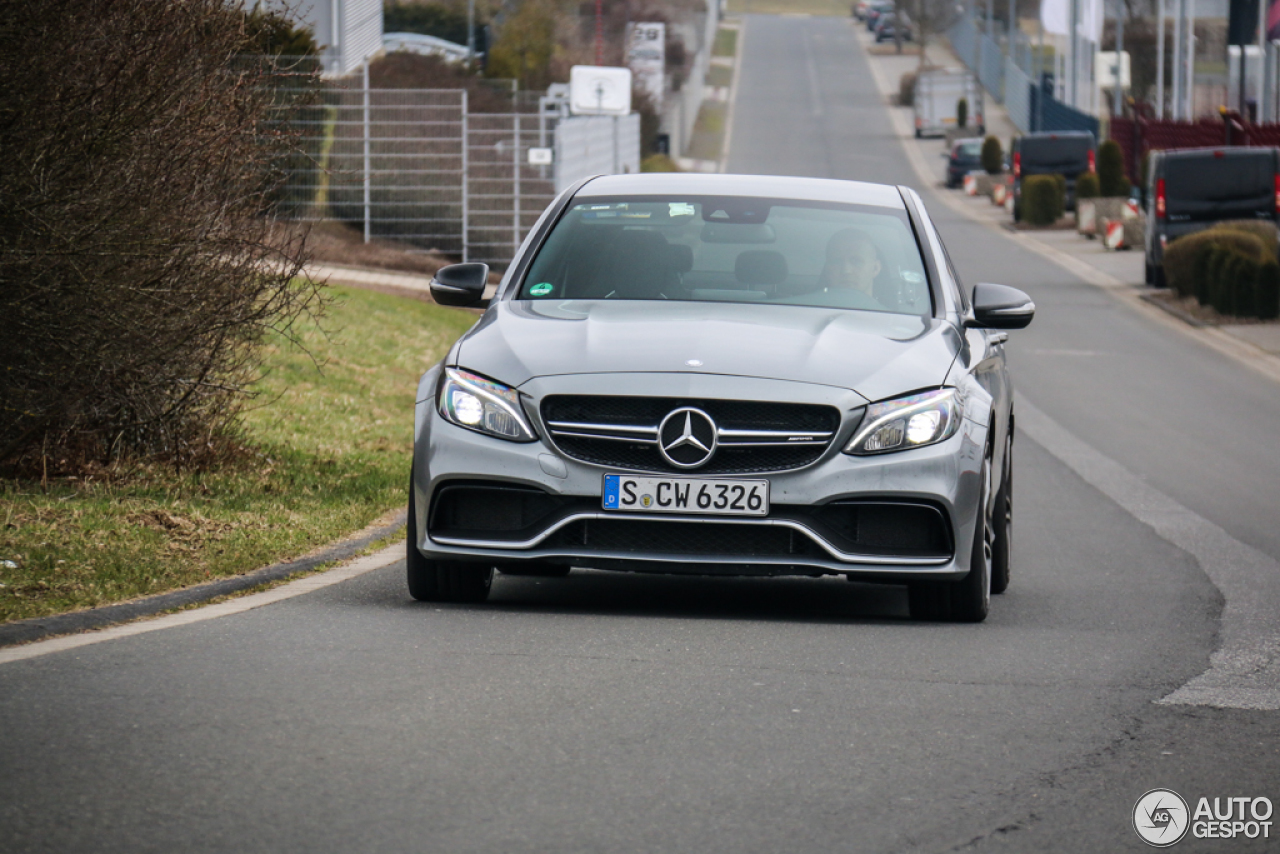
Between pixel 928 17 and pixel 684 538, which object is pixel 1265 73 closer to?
pixel 684 538

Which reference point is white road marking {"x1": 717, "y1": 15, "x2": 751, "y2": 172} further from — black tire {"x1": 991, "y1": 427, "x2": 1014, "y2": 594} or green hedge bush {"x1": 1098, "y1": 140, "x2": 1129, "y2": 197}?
black tire {"x1": 991, "y1": 427, "x2": 1014, "y2": 594}

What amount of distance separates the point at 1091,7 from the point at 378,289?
1925 inches

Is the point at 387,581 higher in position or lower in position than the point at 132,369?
lower

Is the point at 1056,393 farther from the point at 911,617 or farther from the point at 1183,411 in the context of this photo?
the point at 911,617

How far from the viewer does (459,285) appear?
837cm

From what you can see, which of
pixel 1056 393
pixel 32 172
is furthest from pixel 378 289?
pixel 32 172

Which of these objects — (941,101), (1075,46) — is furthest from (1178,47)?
(941,101)

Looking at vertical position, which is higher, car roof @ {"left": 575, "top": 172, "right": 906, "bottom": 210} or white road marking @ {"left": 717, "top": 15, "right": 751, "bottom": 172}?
white road marking @ {"left": 717, "top": 15, "right": 751, "bottom": 172}

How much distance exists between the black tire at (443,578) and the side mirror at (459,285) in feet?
3.52

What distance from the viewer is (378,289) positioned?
26578 millimetres

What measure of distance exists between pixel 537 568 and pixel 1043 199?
1846 inches

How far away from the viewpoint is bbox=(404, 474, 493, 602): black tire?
24.9 ft

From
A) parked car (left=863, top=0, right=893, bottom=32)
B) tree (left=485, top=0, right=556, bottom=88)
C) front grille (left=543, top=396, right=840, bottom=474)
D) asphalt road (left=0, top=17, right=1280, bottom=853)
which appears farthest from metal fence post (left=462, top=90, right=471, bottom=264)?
parked car (left=863, top=0, right=893, bottom=32)

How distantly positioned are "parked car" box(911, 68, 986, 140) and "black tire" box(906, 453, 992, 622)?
303 ft
